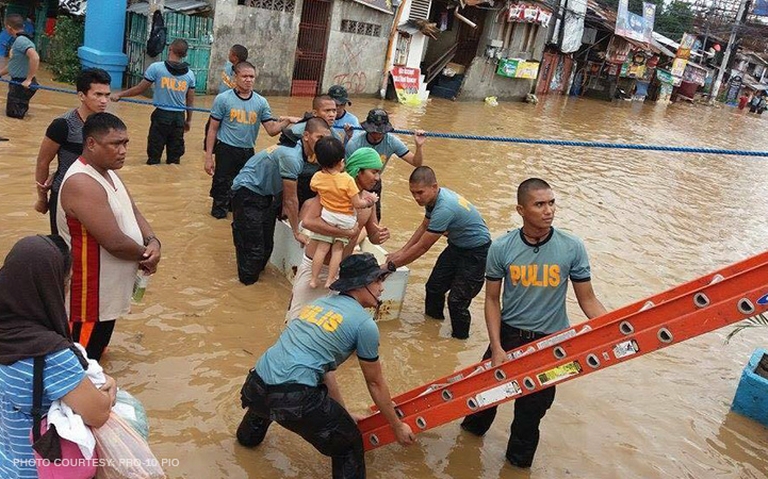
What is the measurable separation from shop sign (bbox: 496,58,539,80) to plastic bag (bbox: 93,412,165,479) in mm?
25810

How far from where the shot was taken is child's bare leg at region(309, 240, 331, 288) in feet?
15.9

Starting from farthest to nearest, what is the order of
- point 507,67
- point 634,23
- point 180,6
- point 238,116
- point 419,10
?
1. point 634,23
2. point 507,67
3. point 419,10
4. point 180,6
5. point 238,116

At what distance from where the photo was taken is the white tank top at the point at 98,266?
142 inches

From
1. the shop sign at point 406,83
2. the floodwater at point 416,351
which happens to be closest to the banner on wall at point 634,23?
the shop sign at point 406,83

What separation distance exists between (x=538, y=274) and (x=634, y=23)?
1415 inches

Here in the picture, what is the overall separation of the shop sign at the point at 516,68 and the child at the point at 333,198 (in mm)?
23014

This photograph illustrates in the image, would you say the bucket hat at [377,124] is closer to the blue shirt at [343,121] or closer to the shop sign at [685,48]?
the blue shirt at [343,121]

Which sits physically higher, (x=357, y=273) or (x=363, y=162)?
(x=363, y=162)

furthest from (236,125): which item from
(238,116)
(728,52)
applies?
(728,52)

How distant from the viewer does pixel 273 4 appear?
15922 millimetres

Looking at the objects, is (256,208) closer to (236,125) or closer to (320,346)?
(236,125)

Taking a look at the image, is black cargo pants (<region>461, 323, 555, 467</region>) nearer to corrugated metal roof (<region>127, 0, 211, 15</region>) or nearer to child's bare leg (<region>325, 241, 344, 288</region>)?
child's bare leg (<region>325, 241, 344, 288</region>)

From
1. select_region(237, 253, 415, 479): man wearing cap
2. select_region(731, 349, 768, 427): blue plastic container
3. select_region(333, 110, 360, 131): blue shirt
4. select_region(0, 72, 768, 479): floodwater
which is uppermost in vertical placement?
select_region(333, 110, 360, 131): blue shirt

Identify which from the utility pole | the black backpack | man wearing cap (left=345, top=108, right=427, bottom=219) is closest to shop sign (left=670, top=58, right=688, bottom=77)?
the utility pole
